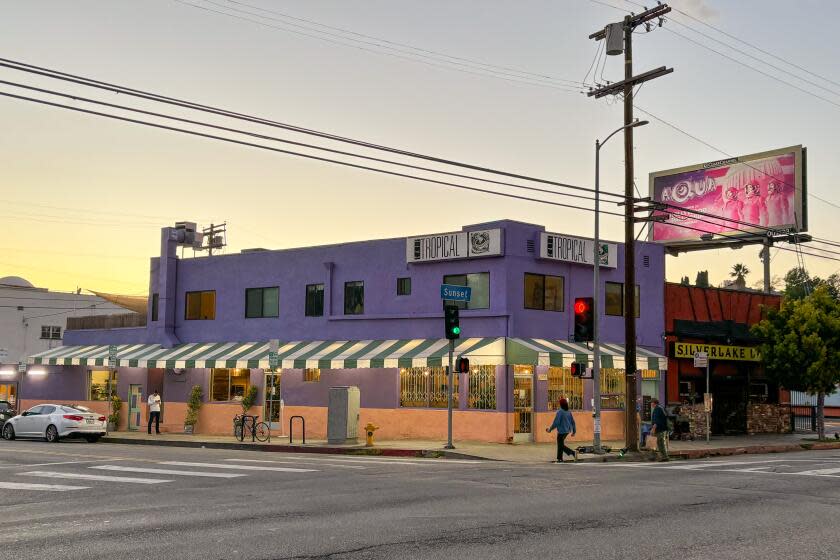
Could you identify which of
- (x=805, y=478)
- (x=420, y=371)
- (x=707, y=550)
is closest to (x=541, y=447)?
(x=420, y=371)

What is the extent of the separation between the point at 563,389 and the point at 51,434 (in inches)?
694

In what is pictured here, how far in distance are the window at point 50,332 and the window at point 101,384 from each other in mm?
27908

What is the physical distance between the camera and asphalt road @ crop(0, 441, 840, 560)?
949cm

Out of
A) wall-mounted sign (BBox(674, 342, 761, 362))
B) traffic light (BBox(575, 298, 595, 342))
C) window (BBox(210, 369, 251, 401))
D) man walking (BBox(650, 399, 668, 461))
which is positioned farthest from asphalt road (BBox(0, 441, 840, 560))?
window (BBox(210, 369, 251, 401))

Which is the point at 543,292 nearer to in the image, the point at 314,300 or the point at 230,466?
the point at 314,300

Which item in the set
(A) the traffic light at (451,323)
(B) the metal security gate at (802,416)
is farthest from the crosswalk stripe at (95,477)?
(B) the metal security gate at (802,416)

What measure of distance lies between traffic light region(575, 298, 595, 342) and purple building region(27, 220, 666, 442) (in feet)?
11.9

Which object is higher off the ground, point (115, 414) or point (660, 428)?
point (660, 428)

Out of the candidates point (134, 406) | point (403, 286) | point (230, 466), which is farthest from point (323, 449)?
point (134, 406)

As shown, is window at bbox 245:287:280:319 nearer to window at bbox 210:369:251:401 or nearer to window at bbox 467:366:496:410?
window at bbox 210:369:251:401

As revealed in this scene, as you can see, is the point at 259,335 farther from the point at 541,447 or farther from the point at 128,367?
the point at 541,447

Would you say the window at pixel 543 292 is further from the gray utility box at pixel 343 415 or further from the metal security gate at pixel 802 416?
Result: the metal security gate at pixel 802 416

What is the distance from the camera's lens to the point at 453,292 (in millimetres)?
25594

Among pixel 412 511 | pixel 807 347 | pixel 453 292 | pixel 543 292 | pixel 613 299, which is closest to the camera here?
pixel 412 511
